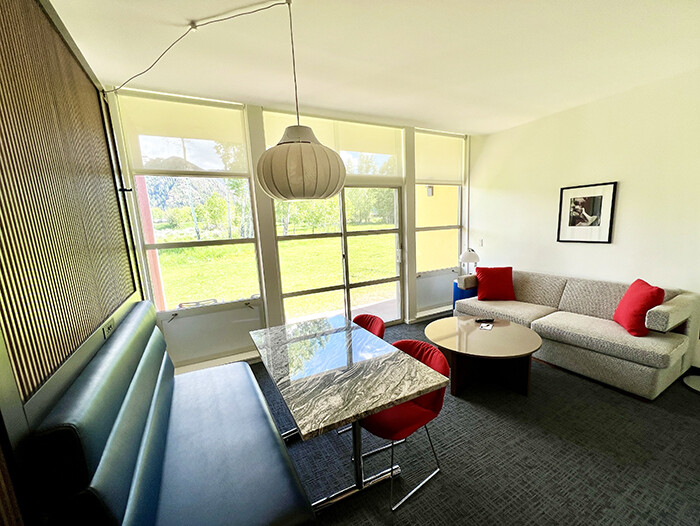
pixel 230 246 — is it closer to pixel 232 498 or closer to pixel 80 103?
pixel 80 103

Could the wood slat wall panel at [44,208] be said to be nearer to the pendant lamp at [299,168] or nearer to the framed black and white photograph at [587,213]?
the pendant lamp at [299,168]

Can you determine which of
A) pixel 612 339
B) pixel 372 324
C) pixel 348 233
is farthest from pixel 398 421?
pixel 348 233

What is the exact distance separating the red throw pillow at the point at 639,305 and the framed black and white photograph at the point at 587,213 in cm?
78

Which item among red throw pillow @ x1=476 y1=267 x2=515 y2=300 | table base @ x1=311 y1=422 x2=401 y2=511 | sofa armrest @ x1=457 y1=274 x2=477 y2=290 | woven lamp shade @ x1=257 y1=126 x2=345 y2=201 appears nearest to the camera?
woven lamp shade @ x1=257 y1=126 x2=345 y2=201

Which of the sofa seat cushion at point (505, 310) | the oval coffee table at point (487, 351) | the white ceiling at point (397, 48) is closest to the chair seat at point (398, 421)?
the oval coffee table at point (487, 351)

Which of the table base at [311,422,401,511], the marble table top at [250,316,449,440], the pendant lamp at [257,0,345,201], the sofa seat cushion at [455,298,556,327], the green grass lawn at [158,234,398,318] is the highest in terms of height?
the pendant lamp at [257,0,345,201]

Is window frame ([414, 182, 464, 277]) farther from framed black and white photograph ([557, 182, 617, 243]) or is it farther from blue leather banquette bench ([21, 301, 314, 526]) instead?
blue leather banquette bench ([21, 301, 314, 526])

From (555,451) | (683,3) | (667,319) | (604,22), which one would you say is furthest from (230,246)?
(667,319)

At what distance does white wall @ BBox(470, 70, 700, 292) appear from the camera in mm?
2611

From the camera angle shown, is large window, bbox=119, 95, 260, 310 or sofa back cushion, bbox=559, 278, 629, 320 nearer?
large window, bbox=119, 95, 260, 310

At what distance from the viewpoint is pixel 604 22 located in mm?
1785

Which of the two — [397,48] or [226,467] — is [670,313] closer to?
[397,48]

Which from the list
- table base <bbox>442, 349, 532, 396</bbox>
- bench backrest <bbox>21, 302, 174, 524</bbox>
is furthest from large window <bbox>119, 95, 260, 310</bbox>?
table base <bbox>442, 349, 532, 396</bbox>

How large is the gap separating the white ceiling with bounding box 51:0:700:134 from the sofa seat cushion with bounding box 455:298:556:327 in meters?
2.32
